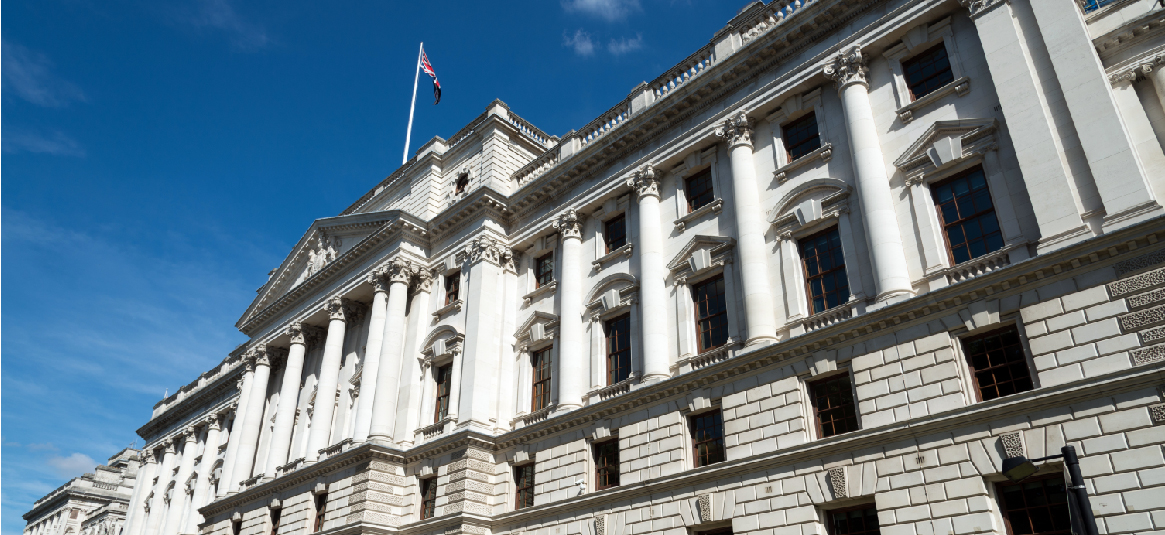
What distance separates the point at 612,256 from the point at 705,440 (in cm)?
863

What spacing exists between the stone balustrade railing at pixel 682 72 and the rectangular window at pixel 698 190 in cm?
347

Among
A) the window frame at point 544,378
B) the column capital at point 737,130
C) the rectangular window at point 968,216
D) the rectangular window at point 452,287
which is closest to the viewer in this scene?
the rectangular window at point 968,216

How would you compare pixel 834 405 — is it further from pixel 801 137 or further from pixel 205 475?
pixel 205 475

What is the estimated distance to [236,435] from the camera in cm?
4128

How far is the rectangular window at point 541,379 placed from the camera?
29094 mm

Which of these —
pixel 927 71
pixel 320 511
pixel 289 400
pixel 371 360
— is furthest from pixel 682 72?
pixel 289 400

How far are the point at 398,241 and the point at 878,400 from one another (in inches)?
924

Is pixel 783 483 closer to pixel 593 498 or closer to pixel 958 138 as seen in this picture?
pixel 593 498

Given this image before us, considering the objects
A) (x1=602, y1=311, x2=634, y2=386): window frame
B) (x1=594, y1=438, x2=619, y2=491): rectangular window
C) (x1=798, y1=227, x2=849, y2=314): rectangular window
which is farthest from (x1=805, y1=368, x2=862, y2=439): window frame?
(x1=594, y1=438, x2=619, y2=491): rectangular window

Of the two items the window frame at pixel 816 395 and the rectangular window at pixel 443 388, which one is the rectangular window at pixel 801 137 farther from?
the rectangular window at pixel 443 388

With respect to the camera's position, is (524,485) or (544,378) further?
(544,378)

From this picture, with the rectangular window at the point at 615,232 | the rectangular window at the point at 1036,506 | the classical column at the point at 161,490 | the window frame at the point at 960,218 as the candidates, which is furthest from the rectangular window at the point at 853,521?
the classical column at the point at 161,490

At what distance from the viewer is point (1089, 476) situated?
49.7 feet

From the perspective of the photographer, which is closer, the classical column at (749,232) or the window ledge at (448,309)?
the classical column at (749,232)
